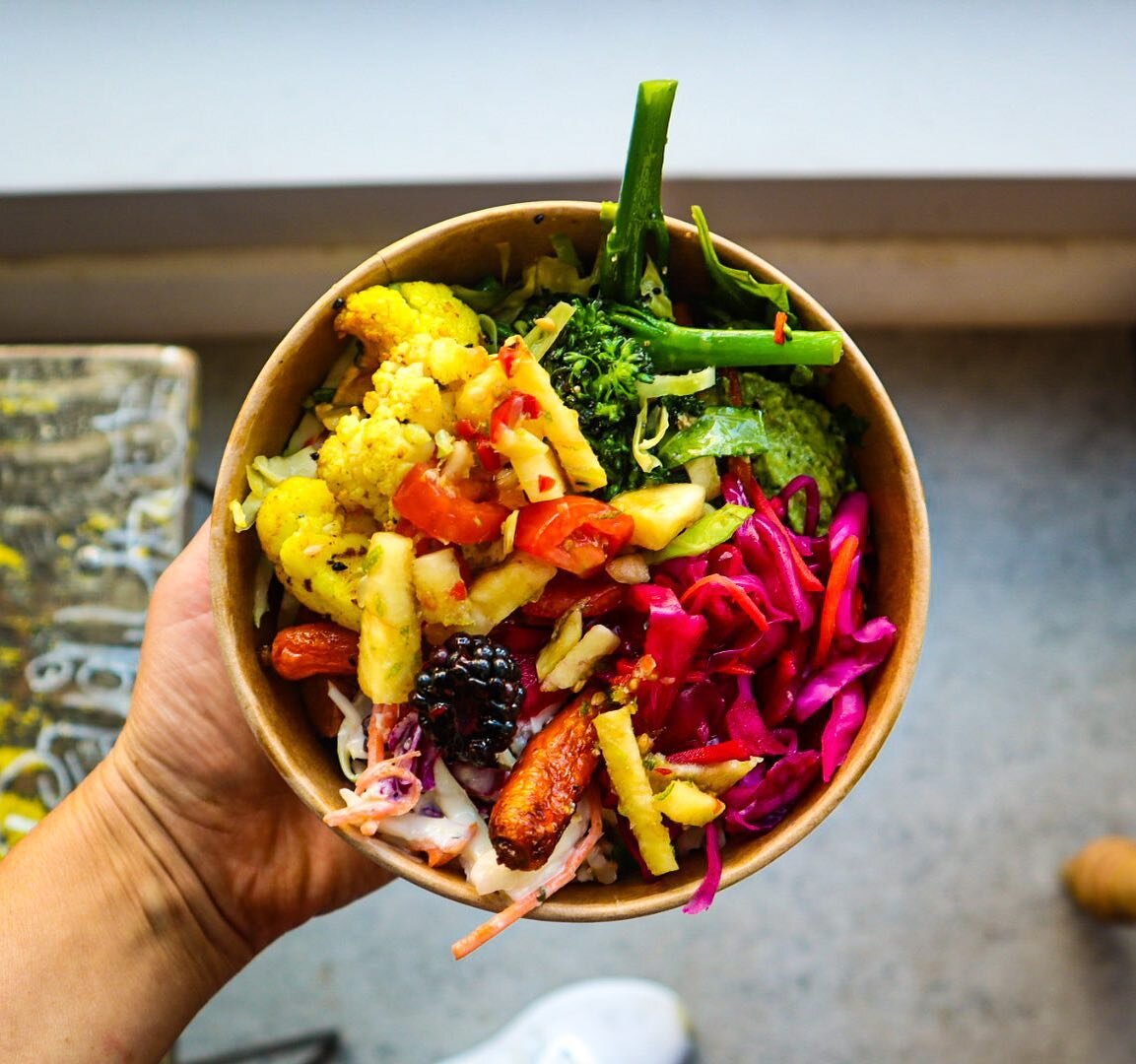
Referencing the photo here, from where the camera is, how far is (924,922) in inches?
108

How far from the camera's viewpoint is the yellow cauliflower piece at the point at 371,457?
1.14 m

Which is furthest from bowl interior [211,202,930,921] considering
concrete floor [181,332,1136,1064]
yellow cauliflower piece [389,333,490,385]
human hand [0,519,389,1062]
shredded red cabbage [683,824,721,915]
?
concrete floor [181,332,1136,1064]

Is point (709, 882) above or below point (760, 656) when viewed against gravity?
below

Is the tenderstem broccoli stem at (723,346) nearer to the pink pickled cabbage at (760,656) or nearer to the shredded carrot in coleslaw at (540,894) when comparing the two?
the pink pickled cabbage at (760,656)

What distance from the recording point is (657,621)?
1.15 m

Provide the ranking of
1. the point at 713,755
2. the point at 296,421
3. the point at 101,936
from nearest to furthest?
the point at 713,755, the point at 296,421, the point at 101,936

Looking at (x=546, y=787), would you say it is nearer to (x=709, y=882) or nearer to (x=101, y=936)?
(x=709, y=882)

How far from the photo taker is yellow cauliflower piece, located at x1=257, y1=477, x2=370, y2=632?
46.4 inches

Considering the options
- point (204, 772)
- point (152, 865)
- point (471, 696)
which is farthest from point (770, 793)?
point (152, 865)

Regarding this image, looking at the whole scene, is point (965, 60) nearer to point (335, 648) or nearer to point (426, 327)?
point (426, 327)

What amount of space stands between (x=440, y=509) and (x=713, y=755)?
1.38ft

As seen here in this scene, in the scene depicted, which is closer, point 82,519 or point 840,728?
point 840,728

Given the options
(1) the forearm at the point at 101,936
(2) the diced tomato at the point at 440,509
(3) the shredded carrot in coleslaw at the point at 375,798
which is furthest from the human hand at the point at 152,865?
(2) the diced tomato at the point at 440,509

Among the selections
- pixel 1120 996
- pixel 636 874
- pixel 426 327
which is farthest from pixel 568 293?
pixel 1120 996
